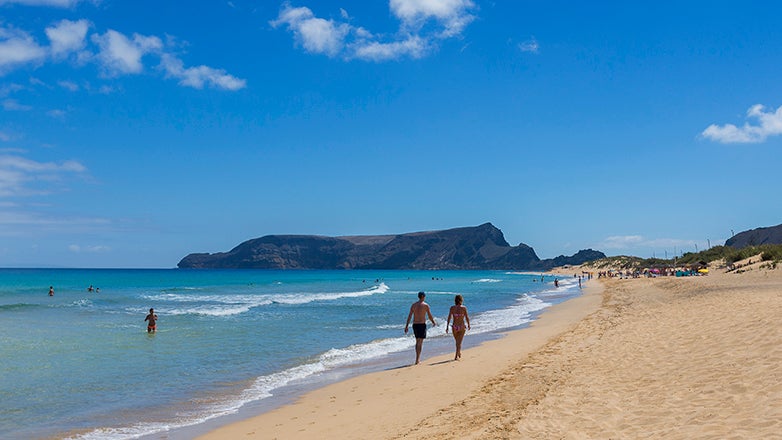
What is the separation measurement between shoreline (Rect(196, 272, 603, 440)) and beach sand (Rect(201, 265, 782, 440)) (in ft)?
0.08

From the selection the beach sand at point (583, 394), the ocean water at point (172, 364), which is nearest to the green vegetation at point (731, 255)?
the ocean water at point (172, 364)

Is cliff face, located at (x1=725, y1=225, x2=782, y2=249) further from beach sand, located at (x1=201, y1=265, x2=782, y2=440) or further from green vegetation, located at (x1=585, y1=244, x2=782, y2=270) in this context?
beach sand, located at (x1=201, y1=265, x2=782, y2=440)

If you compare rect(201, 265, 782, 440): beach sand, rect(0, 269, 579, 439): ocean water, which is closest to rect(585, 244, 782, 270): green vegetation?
rect(0, 269, 579, 439): ocean water

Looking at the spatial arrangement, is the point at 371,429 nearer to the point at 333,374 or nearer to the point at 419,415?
the point at 419,415

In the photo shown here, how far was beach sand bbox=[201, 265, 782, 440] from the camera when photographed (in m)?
5.77

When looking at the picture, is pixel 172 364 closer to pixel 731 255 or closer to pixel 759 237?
pixel 731 255

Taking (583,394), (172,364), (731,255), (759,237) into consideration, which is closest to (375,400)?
(583,394)

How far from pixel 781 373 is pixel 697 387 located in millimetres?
956

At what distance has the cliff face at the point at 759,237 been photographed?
114075 mm

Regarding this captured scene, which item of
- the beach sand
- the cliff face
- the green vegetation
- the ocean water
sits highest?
the cliff face

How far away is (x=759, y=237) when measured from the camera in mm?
117750

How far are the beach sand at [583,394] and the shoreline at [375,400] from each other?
24 millimetres

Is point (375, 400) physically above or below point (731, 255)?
below

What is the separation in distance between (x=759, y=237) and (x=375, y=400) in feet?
448
